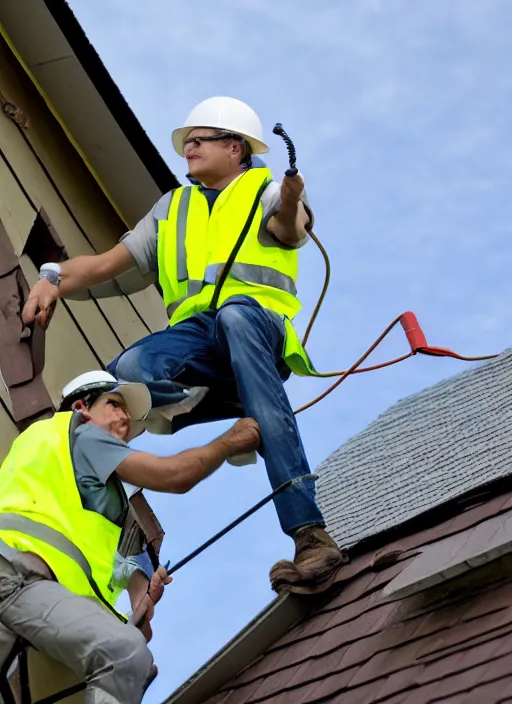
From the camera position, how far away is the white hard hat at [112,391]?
5500 millimetres

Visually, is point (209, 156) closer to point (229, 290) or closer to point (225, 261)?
point (225, 261)

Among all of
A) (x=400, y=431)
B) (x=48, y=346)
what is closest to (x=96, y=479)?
(x=48, y=346)

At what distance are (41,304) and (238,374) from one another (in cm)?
108

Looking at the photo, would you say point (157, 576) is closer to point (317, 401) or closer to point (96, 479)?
point (96, 479)

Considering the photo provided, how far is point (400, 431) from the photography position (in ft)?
25.9

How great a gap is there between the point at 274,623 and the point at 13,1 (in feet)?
12.8

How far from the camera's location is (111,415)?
5.45 m

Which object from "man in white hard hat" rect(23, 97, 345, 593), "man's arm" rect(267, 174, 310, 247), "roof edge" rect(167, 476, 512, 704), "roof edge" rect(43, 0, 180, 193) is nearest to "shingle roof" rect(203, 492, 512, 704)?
"roof edge" rect(167, 476, 512, 704)

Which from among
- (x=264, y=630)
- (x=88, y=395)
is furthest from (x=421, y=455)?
(x=88, y=395)

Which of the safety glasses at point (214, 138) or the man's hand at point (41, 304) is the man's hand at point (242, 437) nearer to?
the man's hand at point (41, 304)

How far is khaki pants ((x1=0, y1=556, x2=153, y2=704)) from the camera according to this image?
4.38 m

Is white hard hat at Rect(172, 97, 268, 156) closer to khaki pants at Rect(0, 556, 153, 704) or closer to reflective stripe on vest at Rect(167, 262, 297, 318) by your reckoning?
reflective stripe on vest at Rect(167, 262, 297, 318)

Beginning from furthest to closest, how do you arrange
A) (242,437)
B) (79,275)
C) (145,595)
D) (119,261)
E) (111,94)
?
(111,94) → (119,261) → (79,275) → (242,437) → (145,595)

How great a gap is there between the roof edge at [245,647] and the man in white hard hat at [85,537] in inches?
11.3
